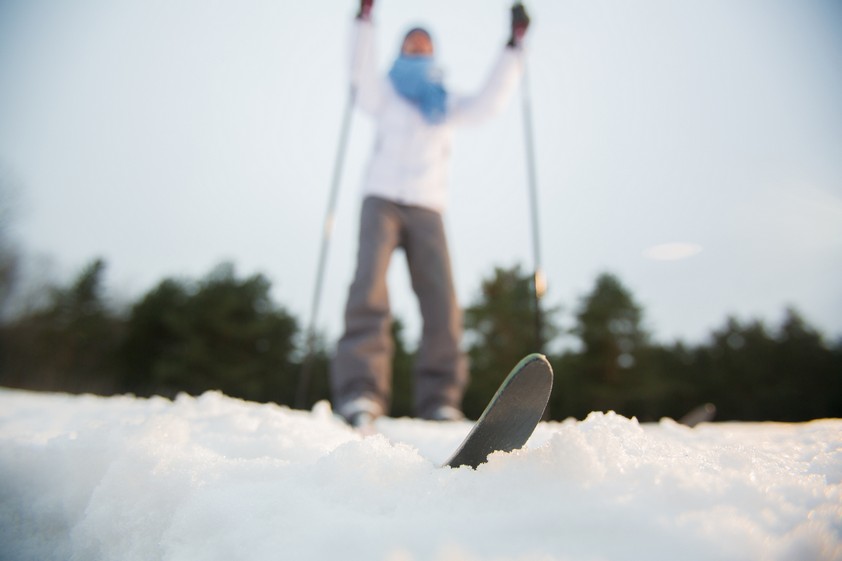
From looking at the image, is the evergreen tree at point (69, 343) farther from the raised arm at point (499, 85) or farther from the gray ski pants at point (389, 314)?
the raised arm at point (499, 85)

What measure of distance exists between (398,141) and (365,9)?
710mm

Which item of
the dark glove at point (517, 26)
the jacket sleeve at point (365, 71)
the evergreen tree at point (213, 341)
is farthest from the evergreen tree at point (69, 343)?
the dark glove at point (517, 26)

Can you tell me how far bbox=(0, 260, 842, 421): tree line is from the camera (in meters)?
18.7

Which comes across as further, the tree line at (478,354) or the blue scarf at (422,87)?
the tree line at (478,354)

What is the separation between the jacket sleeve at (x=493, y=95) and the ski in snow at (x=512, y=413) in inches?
88.1

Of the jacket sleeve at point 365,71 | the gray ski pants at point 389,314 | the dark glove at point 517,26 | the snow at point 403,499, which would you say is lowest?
the snow at point 403,499

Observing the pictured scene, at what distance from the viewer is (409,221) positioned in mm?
2297

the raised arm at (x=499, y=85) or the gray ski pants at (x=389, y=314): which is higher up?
the raised arm at (x=499, y=85)

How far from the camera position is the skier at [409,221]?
210 centimetres

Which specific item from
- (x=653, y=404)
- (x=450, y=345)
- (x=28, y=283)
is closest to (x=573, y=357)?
(x=653, y=404)

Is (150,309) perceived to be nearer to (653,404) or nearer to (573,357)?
(573,357)

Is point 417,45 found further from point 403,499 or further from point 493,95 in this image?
point 403,499

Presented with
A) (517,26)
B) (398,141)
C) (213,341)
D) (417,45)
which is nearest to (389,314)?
(398,141)

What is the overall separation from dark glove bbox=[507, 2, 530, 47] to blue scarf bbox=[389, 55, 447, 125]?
1.84 feet
